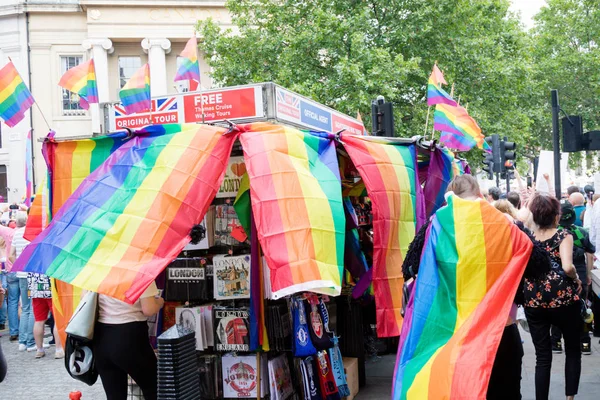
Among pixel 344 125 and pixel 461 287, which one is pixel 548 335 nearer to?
pixel 461 287

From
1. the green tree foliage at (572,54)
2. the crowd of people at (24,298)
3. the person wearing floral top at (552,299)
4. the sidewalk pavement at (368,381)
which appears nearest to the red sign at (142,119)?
the sidewalk pavement at (368,381)

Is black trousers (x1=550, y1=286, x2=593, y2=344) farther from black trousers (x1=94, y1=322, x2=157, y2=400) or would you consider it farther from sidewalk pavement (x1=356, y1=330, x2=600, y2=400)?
black trousers (x1=94, y1=322, x2=157, y2=400)

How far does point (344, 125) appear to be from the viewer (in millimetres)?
8609

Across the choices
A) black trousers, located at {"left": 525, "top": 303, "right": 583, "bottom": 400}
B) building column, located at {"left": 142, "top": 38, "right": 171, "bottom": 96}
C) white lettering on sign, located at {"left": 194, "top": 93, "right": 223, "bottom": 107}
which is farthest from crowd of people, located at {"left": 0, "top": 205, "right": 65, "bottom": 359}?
building column, located at {"left": 142, "top": 38, "right": 171, "bottom": 96}

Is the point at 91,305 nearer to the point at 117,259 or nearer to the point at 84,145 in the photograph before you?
the point at 117,259

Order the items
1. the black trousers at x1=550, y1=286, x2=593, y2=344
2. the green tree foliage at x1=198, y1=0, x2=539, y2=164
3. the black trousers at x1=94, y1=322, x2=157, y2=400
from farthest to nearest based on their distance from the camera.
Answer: the green tree foliage at x1=198, y1=0, x2=539, y2=164 < the black trousers at x1=550, y1=286, x2=593, y2=344 < the black trousers at x1=94, y1=322, x2=157, y2=400

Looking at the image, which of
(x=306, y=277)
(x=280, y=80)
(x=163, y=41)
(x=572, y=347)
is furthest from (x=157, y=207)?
(x=163, y=41)

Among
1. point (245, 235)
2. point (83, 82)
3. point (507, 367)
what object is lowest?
point (507, 367)

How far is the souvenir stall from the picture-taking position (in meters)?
4.91

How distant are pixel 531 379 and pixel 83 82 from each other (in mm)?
6122

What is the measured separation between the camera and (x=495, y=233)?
15.4 feet

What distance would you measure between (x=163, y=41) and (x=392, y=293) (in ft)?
103

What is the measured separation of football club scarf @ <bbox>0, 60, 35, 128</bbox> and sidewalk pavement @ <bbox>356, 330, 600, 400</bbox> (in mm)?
4549

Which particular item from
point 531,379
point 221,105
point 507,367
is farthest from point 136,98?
point 531,379
